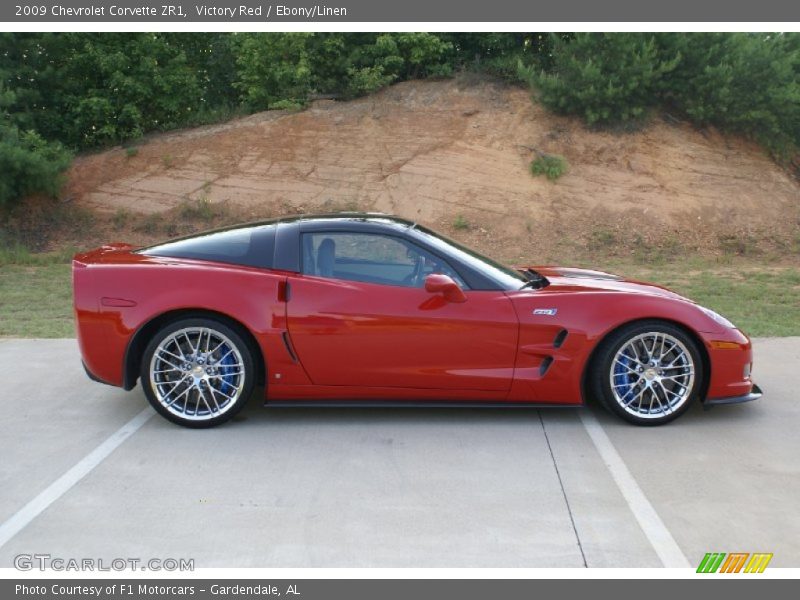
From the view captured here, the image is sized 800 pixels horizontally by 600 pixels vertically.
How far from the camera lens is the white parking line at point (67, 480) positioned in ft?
13.2

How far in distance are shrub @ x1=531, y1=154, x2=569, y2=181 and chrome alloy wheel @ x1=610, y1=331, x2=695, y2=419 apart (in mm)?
12199

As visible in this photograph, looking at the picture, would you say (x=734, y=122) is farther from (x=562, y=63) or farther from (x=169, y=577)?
(x=169, y=577)

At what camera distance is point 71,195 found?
17.5 meters

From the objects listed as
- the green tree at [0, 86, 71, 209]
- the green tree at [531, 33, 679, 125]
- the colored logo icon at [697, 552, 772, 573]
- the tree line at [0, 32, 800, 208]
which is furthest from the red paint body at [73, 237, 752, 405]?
the green tree at [531, 33, 679, 125]

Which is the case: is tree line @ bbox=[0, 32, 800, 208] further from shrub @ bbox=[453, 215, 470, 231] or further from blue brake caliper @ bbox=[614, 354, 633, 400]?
blue brake caliper @ bbox=[614, 354, 633, 400]

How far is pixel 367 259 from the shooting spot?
5.57 metres

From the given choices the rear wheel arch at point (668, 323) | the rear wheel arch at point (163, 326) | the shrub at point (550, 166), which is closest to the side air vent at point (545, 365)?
the rear wheel arch at point (668, 323)

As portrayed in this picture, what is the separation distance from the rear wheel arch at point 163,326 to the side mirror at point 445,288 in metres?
1.13

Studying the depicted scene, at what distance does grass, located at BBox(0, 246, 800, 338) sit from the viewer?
368 inches

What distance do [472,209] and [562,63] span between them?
3688mm

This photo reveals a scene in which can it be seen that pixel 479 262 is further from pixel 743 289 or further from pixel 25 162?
pixel 25 162

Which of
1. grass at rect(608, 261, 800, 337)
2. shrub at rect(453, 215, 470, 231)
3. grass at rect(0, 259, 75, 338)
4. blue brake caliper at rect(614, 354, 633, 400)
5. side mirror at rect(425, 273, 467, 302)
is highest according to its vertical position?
side mirror at rect(425, 273, 467, 302)

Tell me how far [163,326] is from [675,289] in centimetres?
858

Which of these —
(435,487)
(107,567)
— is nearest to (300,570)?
(107,567)
